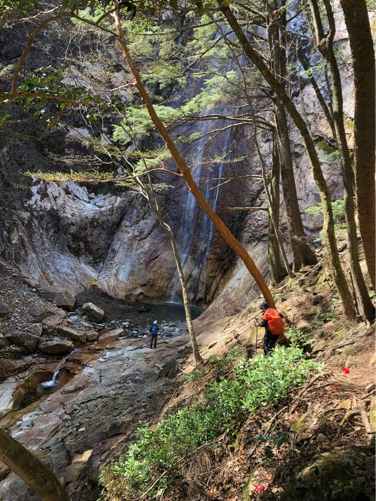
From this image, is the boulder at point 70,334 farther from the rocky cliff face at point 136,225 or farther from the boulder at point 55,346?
the rocky cliff face at point 136,225

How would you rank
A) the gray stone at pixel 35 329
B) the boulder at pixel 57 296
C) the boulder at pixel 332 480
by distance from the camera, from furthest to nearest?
1. the boulder at pixel 57 296
2. the gray stone at pixel 35 329
3. the boulder at pixel 332 480

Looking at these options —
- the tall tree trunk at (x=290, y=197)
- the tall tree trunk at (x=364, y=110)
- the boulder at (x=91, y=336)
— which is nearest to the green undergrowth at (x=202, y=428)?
the tall tree trunk at (x=364, y=110)

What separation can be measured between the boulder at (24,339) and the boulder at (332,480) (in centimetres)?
969

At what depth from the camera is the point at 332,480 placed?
1879mm

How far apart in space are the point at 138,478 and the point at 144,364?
19.5 ft

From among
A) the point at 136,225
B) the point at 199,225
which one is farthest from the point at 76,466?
the point at 136,225

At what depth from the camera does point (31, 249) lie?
48.6 ft

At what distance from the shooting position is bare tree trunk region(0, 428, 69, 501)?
3090 mm

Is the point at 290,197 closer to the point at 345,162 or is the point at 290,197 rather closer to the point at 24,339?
the point at 345,162

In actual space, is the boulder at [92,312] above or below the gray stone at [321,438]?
below

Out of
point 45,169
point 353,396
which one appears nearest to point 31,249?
point 45,169

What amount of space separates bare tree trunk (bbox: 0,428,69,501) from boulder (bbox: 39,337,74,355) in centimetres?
716

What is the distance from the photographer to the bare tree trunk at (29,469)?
10.1ft

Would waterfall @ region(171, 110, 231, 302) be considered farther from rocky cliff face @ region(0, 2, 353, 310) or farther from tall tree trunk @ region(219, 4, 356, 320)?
tall tree trunk @ region(219, 4, 356, 320)
